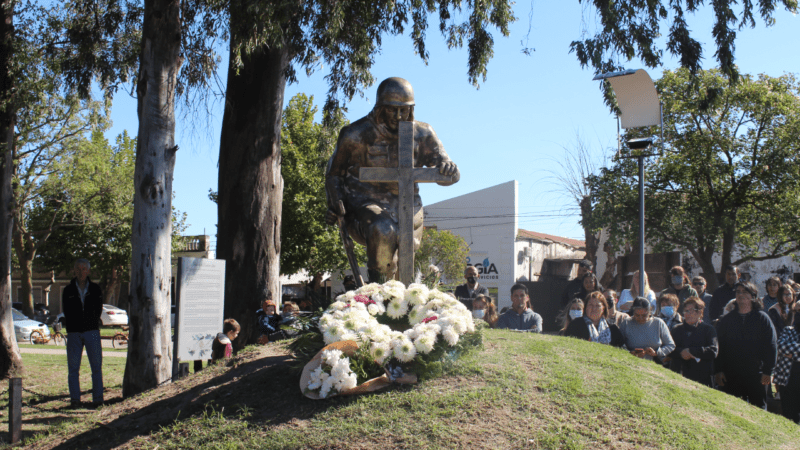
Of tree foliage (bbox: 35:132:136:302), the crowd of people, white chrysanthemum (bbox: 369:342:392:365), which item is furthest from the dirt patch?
tree foliage (bbox: 35:132:136:302)

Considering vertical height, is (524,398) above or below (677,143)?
below

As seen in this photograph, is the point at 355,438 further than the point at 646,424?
No

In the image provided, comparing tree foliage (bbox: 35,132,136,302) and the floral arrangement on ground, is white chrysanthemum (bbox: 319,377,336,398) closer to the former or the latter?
the floral arrangement on ground

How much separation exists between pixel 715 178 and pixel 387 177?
21.0 meters

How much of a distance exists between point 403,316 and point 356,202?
1473 millimetres

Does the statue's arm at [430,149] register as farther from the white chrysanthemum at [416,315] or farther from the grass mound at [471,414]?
the grass mound at [471,414]

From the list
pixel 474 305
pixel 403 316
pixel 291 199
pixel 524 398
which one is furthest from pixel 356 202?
pixel 291 199

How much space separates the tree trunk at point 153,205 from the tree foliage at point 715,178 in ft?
61.4

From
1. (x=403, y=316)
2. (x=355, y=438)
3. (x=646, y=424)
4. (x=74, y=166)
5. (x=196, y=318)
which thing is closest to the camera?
(x=355, y=438)

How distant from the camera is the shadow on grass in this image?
182 inches

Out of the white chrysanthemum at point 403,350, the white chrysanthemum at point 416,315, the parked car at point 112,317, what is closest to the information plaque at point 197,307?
the white chrysanthemum at point 416,315

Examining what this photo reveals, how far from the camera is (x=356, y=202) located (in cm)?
666

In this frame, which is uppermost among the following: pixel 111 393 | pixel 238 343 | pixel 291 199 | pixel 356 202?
pixel 291 199

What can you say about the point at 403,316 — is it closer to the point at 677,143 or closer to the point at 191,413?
the point at 191,413
